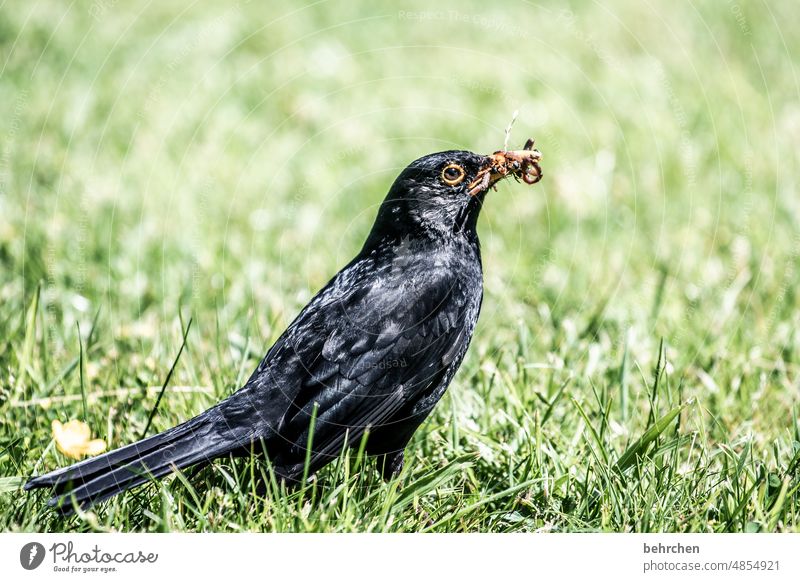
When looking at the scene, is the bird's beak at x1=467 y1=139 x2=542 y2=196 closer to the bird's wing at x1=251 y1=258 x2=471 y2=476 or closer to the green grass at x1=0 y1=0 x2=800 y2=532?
the bird's wing at x1=251 y1=258 x2=471 y2=476

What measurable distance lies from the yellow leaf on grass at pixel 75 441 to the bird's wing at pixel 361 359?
0.58 metres

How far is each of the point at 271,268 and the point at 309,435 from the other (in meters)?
2.37

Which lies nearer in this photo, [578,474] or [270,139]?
[578,474]

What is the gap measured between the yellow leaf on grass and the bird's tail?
6.7 inches

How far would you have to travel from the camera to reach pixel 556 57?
7402 mm

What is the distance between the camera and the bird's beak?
10.3 feet

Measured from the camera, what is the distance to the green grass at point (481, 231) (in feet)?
10.1

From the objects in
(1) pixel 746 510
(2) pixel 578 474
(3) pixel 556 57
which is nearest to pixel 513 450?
(2) pixel 578 474

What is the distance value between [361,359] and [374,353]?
49mm

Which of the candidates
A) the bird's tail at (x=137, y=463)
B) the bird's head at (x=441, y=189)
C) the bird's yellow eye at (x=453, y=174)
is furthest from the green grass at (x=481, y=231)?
the bird's yellow eye at (x=453, y=174)

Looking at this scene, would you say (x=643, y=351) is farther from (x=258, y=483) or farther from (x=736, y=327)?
(x=258, y=483)

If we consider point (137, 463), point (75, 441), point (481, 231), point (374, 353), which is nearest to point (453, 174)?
point (374, 353)

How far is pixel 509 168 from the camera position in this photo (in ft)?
10.5

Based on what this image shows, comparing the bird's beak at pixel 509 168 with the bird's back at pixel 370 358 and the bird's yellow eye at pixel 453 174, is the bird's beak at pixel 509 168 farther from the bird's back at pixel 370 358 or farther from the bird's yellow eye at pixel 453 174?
the bird's back at pixel 370 358
